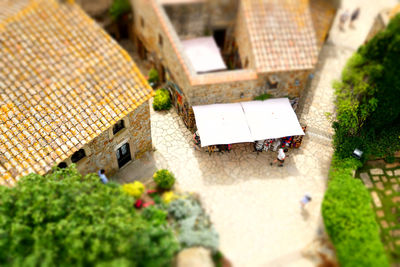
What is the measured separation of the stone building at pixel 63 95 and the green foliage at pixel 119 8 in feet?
21.1

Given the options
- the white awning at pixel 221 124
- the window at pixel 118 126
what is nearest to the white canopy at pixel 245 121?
the white awning at pixel 221 124

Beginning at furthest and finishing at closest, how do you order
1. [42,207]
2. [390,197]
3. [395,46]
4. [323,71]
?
1. [323,71]
2. [390,197]
3. [395,46]
4. [42,207]

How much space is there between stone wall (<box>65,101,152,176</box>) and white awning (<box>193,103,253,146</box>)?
9.75 ft

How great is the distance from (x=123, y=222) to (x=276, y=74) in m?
11.5

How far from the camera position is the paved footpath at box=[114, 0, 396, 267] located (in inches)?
642

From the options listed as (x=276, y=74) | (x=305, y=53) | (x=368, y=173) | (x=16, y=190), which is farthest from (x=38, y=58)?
(x=368, y=173)

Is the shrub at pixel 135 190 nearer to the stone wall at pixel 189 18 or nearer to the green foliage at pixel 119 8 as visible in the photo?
the stone wall at pixel 189 18

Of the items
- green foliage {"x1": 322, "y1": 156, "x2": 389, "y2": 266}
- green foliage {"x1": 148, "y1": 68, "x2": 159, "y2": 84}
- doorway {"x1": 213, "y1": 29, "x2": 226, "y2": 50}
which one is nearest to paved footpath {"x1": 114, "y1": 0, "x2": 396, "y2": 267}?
green foliage {"x1": 322, "y1": 156, "x2": 389, "y2": 266}

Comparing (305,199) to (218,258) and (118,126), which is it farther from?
(118,126)

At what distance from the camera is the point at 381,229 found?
17031 mm

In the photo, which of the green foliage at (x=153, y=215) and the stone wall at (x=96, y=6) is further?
the stone wall at (x=96, y=6)

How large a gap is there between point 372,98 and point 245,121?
22.3ft

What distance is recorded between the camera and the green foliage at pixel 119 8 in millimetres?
25422

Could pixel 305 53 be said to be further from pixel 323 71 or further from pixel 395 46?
pixel 323 71
